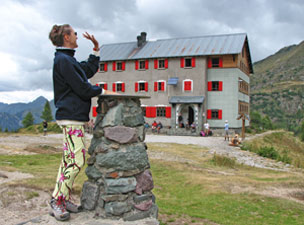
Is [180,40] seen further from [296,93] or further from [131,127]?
[296,93]

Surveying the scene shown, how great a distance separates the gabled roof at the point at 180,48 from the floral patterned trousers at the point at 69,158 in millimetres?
26975

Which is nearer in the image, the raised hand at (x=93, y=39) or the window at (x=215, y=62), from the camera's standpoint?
the raised hand at (x=93, y=39)

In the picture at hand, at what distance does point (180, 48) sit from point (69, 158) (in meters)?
29.7

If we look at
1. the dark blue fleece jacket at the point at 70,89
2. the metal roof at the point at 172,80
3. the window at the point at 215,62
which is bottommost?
the dark blue fleece jacket at the point at 70,89

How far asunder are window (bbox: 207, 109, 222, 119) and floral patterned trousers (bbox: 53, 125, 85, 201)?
2697cm

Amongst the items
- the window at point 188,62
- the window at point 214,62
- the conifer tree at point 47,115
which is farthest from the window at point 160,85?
the conifer tree at point 47,115

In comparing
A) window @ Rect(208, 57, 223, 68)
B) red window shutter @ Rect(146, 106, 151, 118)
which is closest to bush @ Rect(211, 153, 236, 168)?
window @ Rect(208, 57, 223, 68)

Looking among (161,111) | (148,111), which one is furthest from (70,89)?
(148,111)

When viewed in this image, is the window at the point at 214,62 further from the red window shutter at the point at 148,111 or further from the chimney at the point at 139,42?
the chimney at the point at 139,42

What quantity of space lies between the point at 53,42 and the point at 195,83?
27.1 m

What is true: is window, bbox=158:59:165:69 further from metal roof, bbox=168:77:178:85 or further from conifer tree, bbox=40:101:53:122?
conifer tree, bbox=40:101:53:122

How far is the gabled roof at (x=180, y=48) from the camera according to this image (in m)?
30.1

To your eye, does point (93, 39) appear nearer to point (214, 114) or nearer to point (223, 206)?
point (223, 206)

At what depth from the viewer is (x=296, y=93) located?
315ft
